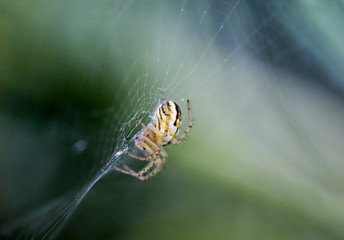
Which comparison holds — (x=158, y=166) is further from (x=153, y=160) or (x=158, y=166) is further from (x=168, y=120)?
(x=168, y=120)

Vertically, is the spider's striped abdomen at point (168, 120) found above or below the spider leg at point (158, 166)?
above

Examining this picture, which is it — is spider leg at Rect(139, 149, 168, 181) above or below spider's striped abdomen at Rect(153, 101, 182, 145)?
below

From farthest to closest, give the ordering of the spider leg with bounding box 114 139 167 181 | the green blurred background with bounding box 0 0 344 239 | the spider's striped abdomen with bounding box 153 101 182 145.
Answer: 1. the spider leg with bounding box 114 139 167 181
2. the spider's striped abdomen with bounding box 153 101 182 145
3. the green blurred background with bounding box 0 0 344 239

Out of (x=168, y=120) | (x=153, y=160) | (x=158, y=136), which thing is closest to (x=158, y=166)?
(x=153, y=160)

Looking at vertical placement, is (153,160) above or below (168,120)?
below

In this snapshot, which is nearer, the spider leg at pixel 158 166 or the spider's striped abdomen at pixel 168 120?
the spider's striped abdomen at pixel 168 120

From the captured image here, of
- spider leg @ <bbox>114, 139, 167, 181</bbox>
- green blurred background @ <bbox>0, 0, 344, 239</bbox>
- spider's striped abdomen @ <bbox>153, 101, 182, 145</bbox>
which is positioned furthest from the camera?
spider leg @ <bbox>114, 139, 167, 181</bbox>
